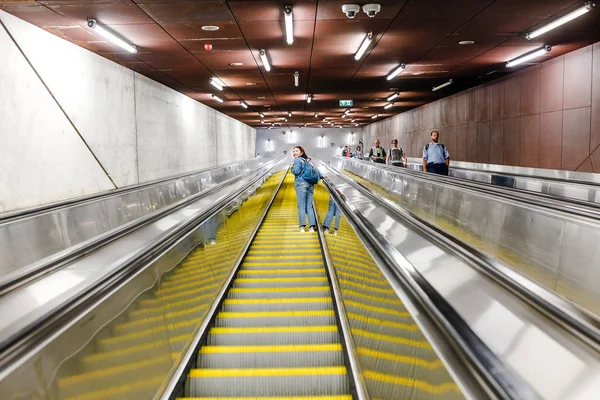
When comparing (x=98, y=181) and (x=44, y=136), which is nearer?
(x=44, y=136)

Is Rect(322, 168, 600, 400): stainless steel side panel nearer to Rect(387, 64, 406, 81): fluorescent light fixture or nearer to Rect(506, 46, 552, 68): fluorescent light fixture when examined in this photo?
Rect(506, 46, 552, 68): fluorescent light fixture

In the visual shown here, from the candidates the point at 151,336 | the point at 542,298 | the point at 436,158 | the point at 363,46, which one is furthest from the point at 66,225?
the point at 436,158

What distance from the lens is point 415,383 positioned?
176 centimetres

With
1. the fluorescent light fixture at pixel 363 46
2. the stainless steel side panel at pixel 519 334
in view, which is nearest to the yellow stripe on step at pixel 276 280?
the stainless steel side panel at pixel 519 334

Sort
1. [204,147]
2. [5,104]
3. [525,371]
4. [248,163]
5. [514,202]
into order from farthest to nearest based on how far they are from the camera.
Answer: [248,163], [204,147], [5,104], [514,202], [525,371]

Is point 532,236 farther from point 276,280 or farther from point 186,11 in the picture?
point 186,11

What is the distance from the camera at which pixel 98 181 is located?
1023 cm

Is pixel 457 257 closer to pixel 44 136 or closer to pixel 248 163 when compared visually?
pixel 44 136

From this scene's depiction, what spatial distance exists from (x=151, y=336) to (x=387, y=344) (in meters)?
1.38

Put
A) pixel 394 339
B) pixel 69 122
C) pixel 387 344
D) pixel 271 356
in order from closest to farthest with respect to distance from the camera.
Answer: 1. pixel 394 339
2. pixel 387 344
3. pixel 271 356
4. pixel 69 122

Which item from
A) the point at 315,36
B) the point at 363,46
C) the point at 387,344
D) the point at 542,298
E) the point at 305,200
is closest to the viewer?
the point at 542,298

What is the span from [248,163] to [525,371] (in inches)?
913

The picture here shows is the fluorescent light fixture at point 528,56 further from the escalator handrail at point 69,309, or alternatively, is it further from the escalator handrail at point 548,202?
the escalator handrail at point 69,309

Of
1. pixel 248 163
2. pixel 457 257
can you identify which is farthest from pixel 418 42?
pixel 248 163
